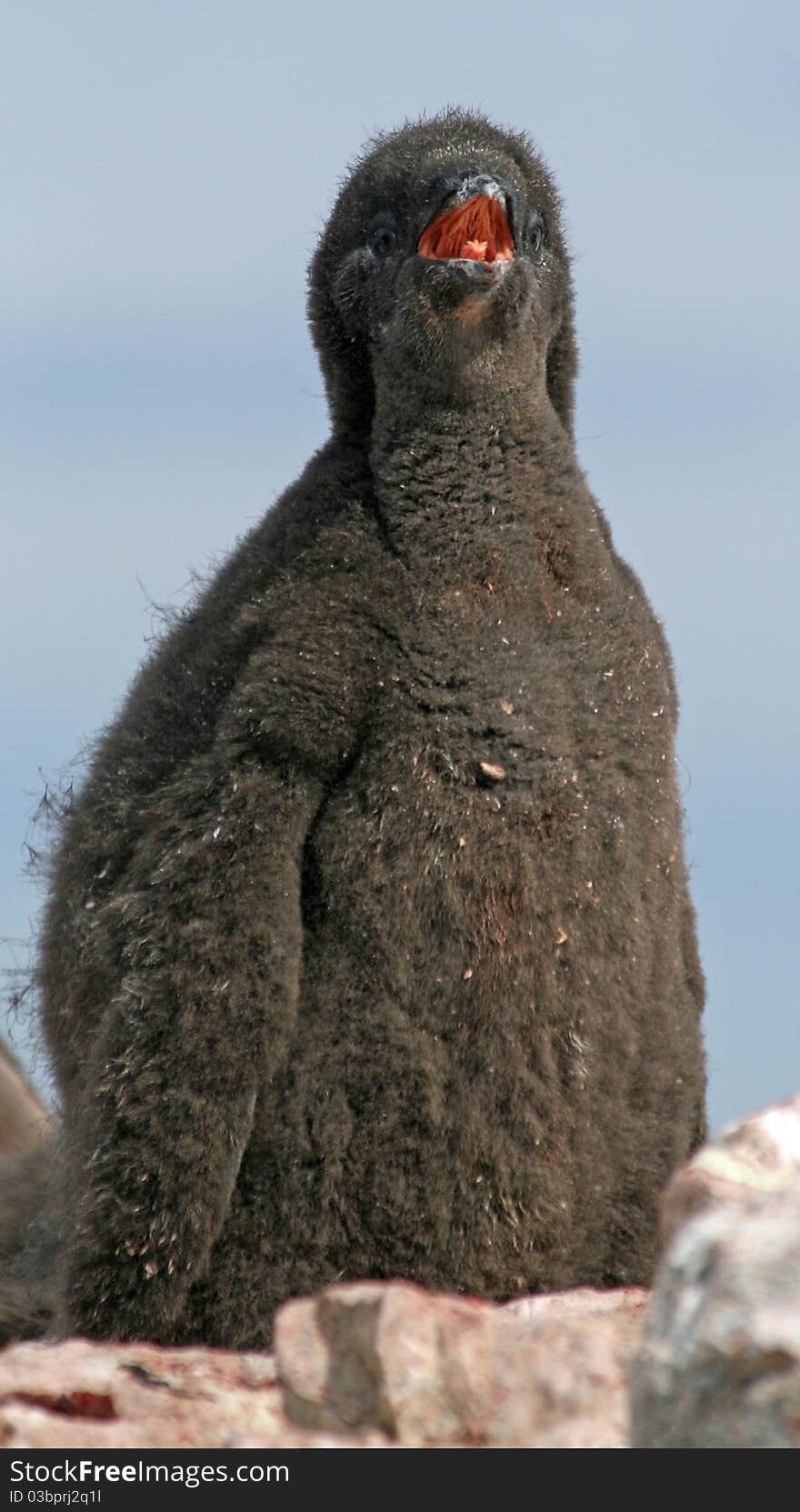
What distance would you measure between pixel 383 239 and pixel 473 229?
0.36m

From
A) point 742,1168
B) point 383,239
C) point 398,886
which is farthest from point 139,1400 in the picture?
point 383,239

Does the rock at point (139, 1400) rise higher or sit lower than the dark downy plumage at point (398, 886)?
lower

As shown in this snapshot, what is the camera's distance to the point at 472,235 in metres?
5.82

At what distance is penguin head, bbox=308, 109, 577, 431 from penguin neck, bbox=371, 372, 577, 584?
78 mm

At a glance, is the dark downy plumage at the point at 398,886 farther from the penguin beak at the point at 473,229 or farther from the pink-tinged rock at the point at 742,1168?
the pink-tinged rock at the point at 742,1168

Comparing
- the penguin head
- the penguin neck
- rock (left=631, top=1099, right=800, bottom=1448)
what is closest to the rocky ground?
rock (left=631, top=1099, right=800, bottom=1448)

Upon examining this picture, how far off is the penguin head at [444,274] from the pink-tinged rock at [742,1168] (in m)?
2.78

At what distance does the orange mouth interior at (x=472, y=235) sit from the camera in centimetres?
578

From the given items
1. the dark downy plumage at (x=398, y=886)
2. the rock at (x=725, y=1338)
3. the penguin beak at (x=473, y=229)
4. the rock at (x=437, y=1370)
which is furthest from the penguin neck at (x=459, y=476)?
the rock at (x=725, y=1338)

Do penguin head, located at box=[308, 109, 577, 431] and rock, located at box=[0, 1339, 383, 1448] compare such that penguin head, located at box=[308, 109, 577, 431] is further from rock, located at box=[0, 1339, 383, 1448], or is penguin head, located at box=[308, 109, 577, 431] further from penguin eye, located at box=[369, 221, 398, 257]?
rock, located at box=[0, 1339, 383, 1448]

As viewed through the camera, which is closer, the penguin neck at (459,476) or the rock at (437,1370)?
the rock at (437,1370)

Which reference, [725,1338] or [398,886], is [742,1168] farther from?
[398,886]
